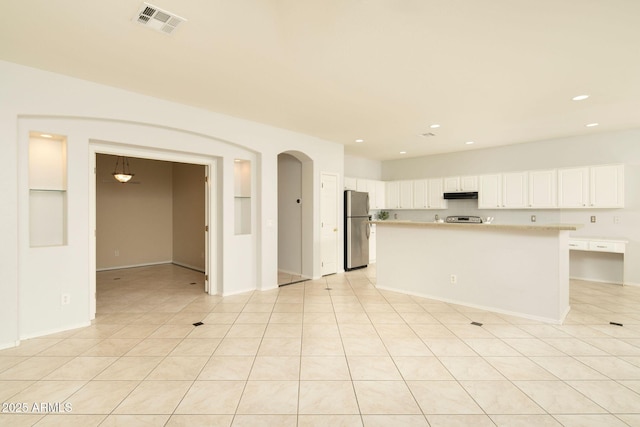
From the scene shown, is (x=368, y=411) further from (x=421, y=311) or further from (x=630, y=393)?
(x=421, y=311)

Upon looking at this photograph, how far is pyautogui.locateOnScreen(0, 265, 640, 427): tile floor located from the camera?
1996 millimetres

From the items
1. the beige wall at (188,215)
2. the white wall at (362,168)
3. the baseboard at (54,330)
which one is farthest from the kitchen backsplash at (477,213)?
the baseboard at (54,330)

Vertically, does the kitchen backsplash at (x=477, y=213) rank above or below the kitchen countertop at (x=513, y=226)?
above

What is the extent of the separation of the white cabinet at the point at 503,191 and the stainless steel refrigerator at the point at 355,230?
8.49ft

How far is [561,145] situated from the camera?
19.6 feet

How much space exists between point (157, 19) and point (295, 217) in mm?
4388

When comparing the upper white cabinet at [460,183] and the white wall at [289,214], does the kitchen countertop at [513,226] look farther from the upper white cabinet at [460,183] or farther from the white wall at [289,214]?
the upper white cabinet at [460,183]

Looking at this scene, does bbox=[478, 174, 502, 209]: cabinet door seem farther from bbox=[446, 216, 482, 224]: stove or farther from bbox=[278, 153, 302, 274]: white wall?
bbox=[278, 153, 302, 274]: white wall

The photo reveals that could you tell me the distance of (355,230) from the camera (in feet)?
22.5

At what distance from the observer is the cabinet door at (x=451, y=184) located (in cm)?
709

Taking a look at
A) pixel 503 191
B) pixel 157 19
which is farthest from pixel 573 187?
pixel 157 19

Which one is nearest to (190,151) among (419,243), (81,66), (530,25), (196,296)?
(81,66)

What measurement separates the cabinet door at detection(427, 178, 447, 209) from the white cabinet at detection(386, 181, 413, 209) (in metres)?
0.48

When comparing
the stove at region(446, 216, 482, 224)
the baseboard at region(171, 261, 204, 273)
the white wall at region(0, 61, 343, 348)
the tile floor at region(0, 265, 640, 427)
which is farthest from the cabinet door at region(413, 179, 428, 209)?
the baseboard at region(171, 261, 204, 273)
